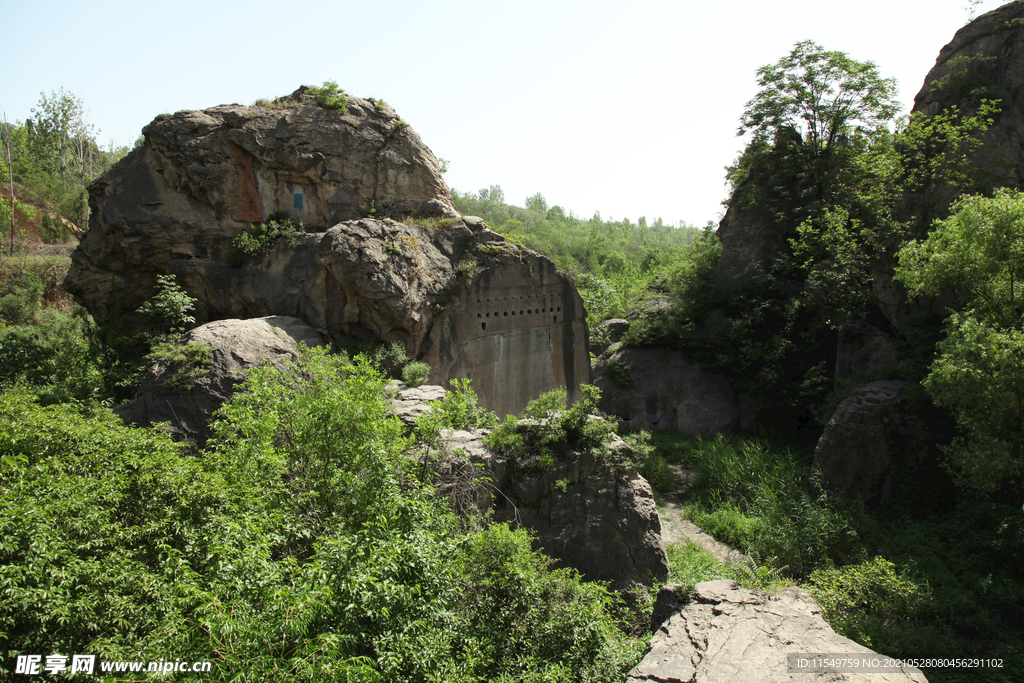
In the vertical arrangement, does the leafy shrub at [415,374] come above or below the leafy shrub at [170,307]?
below

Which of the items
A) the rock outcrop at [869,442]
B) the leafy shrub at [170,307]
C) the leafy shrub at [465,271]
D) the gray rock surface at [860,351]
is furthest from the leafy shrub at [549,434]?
the gray rock surface at [860,351]

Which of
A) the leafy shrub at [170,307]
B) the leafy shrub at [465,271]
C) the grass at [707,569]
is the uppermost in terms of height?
the leafy shrub at [465,271]

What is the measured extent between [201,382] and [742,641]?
30.9ft

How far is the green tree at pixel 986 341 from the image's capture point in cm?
995

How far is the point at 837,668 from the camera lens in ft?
18.3

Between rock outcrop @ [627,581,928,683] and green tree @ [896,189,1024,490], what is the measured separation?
6.02 m

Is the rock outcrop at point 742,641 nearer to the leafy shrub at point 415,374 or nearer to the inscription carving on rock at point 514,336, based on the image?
the leafy shrub at point 415,374

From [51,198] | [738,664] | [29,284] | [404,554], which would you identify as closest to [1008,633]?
[738,664]

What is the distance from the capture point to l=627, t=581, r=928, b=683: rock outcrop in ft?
18.5

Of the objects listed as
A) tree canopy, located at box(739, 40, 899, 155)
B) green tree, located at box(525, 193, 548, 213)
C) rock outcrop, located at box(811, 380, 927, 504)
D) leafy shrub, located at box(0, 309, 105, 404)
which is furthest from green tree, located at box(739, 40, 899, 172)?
green tree, located at box(525, 193, 548, 213)

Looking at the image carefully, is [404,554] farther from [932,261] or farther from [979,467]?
[932,261]

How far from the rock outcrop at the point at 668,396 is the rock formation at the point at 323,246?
7101 mm

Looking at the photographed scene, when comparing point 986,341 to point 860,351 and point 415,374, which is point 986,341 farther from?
point 415,374

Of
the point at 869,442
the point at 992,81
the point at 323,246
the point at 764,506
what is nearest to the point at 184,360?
the point at 323,246
